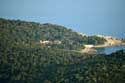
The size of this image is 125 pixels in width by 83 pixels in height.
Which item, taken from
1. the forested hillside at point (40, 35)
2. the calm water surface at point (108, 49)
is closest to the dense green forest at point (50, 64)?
the forested hillside at point (40, 35)

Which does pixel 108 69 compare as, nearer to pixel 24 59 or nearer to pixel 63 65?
pixel 63 65

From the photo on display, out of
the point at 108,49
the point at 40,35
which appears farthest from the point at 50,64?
the point at 40,35

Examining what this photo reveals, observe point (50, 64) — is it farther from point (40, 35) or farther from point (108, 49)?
point (40, 35)

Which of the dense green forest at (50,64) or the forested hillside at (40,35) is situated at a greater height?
the forested hillside at (40,35)

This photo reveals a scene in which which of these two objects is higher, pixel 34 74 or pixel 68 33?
pixel 68 33

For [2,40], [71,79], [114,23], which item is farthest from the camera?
[114,23]

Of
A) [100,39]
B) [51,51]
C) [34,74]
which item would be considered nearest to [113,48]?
[100,39]

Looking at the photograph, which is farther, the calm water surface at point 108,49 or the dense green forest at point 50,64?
the calm water surface at point 108,49

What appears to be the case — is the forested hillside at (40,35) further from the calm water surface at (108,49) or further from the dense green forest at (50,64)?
the calm water surface at (108,49)
